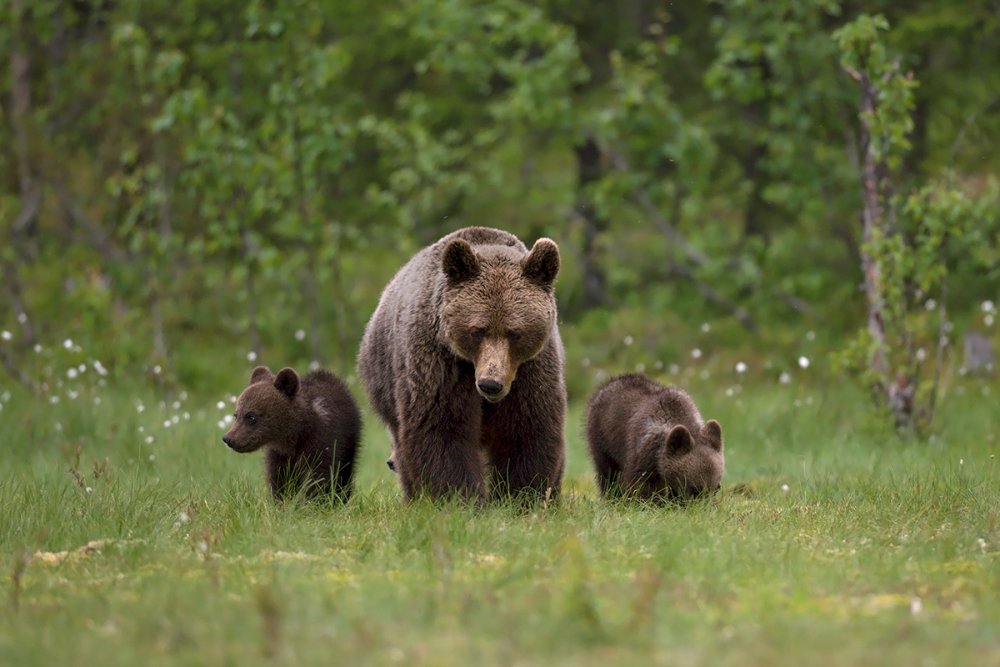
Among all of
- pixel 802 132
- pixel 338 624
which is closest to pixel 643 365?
pixel 802 132

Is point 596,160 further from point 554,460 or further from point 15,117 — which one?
point 554,460

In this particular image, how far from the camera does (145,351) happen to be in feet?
48.7

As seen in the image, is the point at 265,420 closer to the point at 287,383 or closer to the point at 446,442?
the point at 287,383

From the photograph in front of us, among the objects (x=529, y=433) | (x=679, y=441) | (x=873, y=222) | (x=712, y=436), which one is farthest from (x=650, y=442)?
(x=873, y=222)

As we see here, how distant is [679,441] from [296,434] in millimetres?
2288

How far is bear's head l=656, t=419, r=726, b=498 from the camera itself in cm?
815

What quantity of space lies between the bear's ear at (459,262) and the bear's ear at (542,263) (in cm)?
27

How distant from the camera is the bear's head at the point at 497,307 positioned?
688 centimetres

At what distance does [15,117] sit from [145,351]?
127 inches

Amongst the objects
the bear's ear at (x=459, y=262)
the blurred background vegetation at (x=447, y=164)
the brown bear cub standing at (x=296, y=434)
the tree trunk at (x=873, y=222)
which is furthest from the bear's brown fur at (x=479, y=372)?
the blurred background vegetation at (x=447, y=164)

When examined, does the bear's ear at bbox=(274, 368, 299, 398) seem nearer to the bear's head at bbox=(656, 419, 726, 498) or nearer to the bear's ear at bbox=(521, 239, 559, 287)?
the bear's ear at bbox=(521, 239, 559, 287)

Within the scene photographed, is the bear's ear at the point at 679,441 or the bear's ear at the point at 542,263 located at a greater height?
the bear's ear at the point at 542,263

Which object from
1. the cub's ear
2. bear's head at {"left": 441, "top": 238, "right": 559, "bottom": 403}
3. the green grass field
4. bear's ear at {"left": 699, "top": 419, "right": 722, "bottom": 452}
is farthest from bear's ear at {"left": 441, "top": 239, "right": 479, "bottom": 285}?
bear's ear at {"left": 699, "top": 419, "right": 722, "bottom": 452}

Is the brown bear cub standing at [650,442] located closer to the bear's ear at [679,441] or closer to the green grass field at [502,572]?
the bear's ear at [679,441]
